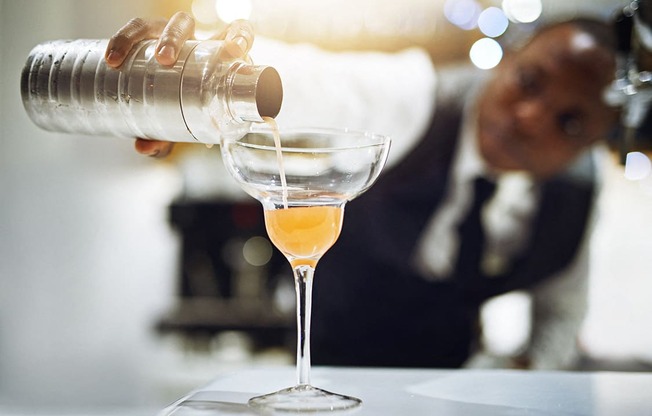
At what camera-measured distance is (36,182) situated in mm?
3195

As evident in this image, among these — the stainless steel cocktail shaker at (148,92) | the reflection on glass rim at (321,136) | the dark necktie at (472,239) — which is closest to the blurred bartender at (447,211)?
the dark necktie at (472,239)

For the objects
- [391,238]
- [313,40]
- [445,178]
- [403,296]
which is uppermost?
[313,40]

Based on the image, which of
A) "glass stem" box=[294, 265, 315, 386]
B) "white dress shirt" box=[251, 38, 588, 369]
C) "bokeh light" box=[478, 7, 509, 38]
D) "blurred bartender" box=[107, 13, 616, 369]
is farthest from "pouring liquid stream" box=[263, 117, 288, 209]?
"bokeh light" box=[478, 7, 509, 38]

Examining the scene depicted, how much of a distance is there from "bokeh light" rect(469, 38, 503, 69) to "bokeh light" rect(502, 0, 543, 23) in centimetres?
12

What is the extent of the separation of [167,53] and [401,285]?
1.90 m

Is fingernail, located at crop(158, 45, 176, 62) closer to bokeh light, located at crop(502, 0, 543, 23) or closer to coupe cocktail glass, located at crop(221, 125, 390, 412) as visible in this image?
coupe cocktail glass, located at crop(221, 125, 390, 412)

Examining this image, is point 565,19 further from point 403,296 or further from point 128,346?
point 128,346

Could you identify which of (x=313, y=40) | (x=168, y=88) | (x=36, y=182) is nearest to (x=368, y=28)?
(x=313, y=40)

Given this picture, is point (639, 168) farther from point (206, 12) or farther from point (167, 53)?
point (167, 53)

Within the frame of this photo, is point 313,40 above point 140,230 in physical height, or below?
above

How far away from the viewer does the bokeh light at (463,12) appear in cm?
292

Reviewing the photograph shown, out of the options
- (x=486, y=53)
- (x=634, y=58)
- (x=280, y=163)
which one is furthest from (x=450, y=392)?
(x=486, y=53)

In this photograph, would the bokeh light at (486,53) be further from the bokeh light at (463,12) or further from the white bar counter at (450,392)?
the white bar counter at (450,392)

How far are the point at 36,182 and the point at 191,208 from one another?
0.77 m
